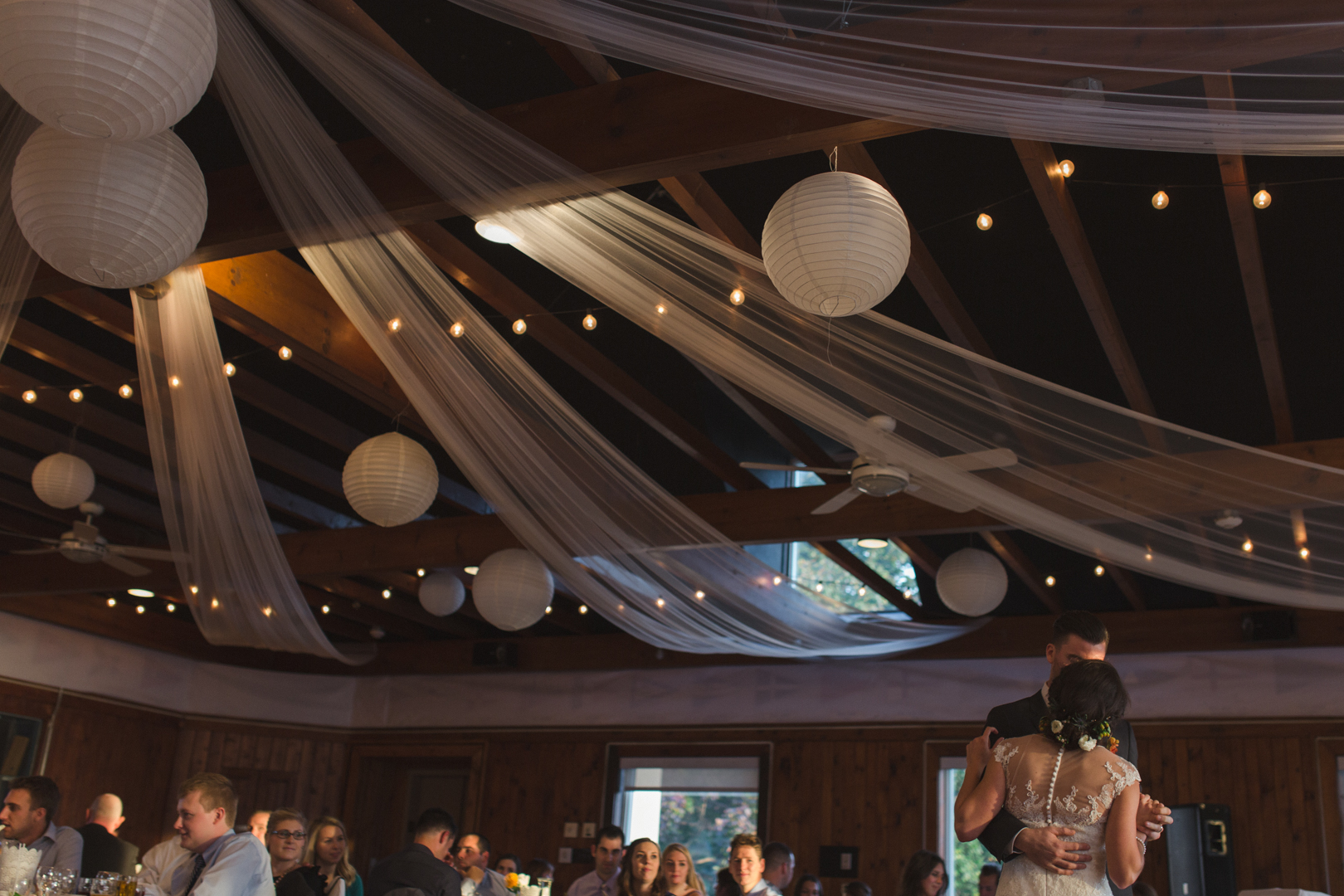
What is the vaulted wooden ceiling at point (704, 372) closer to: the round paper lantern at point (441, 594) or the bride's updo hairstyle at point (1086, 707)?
the round paper lantern at point (441, 594)

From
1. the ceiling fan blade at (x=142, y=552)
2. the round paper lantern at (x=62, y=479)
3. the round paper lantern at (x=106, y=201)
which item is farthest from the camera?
the ceiling fan blade at (x=142, y=552)

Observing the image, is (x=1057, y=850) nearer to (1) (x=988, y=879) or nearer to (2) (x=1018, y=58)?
(2) (x=1018, y=58)

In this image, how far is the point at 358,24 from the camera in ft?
9.36

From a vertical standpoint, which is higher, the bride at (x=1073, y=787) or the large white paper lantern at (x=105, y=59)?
the large white paper lantern at (x=105, y=59)

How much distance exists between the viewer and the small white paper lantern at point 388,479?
4.38 m

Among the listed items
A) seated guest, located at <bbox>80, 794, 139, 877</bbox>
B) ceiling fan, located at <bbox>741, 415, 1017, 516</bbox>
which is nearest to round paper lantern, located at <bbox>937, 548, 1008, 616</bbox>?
ceiling fan, located at <bbox>741, 415, 1017, 516</bbox>

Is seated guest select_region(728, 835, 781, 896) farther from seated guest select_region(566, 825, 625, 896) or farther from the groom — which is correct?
the groom

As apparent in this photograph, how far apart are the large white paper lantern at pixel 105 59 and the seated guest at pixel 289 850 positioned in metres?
2.78

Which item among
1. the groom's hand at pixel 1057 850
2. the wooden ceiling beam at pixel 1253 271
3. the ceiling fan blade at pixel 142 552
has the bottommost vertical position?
the groom's hand at pixel 1057 850

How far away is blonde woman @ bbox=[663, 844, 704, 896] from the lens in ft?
14.8

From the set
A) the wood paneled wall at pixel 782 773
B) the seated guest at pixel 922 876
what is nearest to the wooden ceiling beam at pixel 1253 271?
the seated guest at pixel 922 876

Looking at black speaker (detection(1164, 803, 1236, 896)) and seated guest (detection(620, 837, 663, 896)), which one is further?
black speaker (detection(1164, 803, 1236, 896))

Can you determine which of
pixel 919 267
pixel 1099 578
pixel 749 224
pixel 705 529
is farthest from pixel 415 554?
pixel 1099 578

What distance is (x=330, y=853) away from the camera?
4914 millimetres
